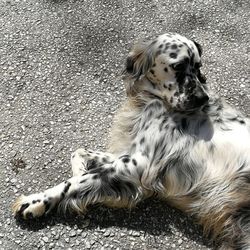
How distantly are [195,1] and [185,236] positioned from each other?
11.1 ft

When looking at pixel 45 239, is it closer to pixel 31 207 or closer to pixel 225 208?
pixel 31 207

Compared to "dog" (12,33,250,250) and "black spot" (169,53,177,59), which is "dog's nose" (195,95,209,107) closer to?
"dog" (12,33,250,250)

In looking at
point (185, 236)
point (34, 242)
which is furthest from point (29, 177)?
point (185, 236)

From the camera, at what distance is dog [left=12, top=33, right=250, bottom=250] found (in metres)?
4.41

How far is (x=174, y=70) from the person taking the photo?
15.3 feet

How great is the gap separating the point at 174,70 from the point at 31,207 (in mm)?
1719

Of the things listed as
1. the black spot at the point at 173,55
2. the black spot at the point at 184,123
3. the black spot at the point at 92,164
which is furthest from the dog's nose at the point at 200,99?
the black spot at the point at 92,164

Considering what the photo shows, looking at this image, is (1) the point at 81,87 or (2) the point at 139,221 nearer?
(2) the point at 139,221

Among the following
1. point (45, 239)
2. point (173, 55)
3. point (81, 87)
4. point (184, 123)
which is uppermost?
point (173, 55)

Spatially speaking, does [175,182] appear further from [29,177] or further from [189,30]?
[189,30]

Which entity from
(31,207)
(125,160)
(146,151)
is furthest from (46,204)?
(146,151)

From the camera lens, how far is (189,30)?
20.9 feet

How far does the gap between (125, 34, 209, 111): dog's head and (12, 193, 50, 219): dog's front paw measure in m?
1.41

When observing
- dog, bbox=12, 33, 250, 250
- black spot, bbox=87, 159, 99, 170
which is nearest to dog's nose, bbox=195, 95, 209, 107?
dog, bbox=12, 33, 250, 250
